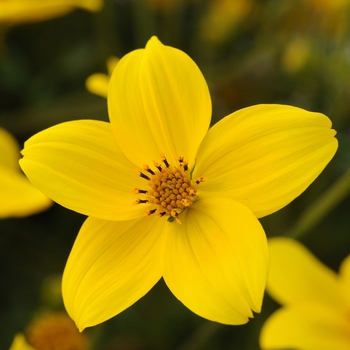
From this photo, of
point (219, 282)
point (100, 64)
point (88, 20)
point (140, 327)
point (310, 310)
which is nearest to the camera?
point (219, 282)

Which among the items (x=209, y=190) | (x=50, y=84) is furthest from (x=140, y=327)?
(x=50, y=84)

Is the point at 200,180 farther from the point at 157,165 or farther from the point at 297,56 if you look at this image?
the point at 297,56

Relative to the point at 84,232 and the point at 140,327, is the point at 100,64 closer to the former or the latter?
the point at 140,327

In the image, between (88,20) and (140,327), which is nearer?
(140,327)

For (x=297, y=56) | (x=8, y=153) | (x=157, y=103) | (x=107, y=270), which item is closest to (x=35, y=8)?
(x=8, y=153)

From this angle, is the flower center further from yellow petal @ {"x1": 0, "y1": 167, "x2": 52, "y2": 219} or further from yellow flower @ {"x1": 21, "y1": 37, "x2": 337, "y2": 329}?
yellow petal @ {"x1": 0, "y1": 167, "x2": 52, "y2": 219}

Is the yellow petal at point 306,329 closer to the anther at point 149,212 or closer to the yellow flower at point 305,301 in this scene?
the yellow flower at point 305,301
